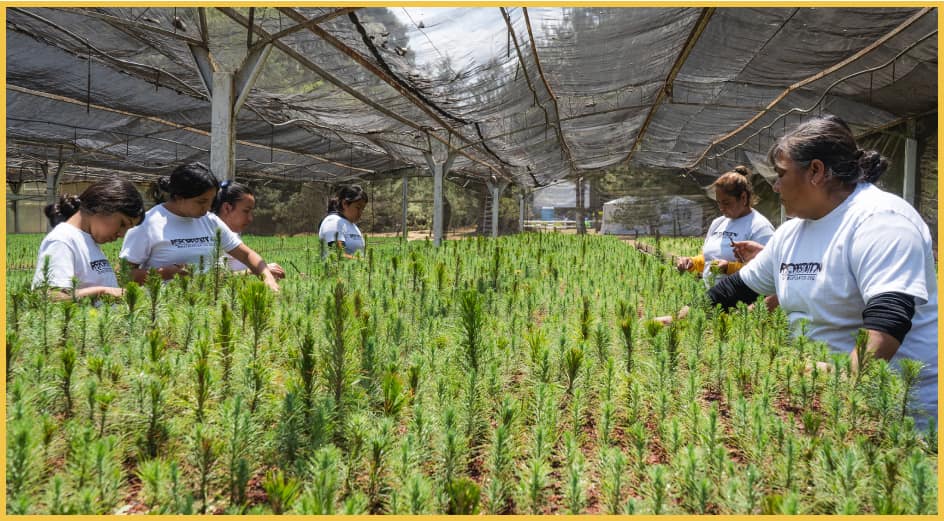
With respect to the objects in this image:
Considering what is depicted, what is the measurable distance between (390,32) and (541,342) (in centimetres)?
561

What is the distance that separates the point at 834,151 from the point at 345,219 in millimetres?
4759

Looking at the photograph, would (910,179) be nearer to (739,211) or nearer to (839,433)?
(739,211)

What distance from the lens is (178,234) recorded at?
3.49 metres

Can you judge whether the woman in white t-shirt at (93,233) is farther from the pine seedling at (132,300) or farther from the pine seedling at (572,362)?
the pine seedling at (572,362)

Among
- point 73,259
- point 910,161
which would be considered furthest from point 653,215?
point 73,259

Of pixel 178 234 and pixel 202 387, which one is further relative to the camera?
pixel 178 234

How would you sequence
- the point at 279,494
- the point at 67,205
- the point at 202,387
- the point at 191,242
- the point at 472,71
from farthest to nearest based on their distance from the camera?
the point at 472,71 < the point at 191,242 < the point at 67,205 < the point at 202,387 < the point at 279,494

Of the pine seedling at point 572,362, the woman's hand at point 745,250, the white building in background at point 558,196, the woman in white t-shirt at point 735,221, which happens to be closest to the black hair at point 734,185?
the woman in white t-shirt at point 735,221

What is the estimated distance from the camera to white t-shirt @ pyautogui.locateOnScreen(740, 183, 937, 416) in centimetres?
173

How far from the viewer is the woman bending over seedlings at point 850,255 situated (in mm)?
1692

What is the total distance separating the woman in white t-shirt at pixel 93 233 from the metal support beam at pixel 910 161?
15.4 metres

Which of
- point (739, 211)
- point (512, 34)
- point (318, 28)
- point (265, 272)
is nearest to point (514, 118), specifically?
point (512, 34)

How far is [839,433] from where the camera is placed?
121cm

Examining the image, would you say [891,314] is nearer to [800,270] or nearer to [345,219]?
[800,270]
